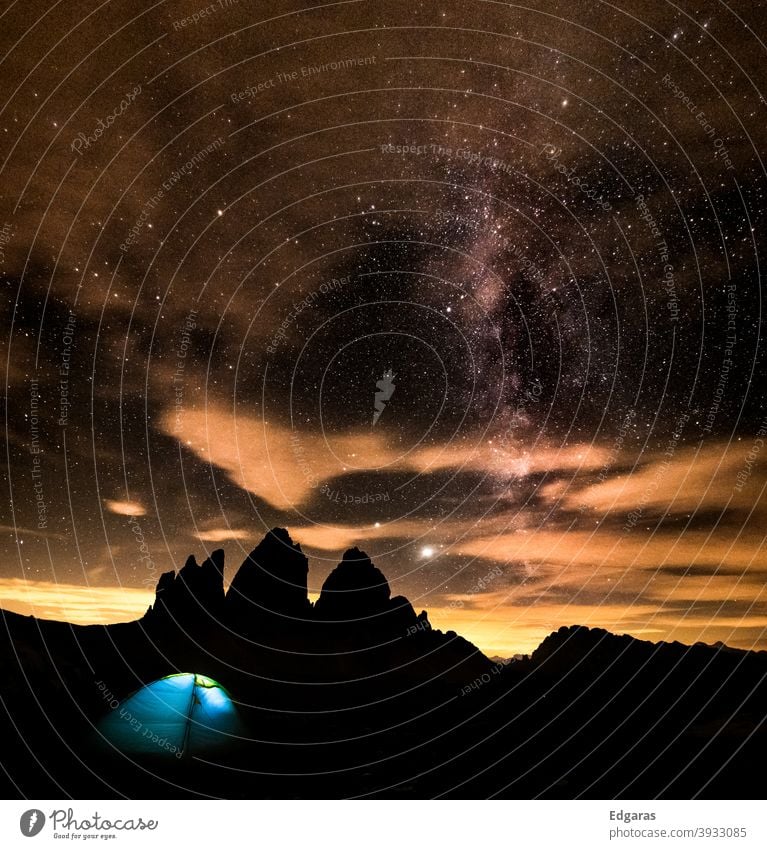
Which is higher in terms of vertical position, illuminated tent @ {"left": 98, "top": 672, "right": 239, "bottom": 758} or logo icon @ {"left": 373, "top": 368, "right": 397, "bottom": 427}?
logo icon @ {"left": 373, "top": 368, "right": 397, "bottom": 427}

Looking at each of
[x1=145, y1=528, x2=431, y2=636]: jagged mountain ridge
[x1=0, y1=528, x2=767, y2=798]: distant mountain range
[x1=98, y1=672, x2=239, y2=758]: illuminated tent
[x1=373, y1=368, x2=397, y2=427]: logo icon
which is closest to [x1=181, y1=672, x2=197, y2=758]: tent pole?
[x1=98, y1=672, x2=239, y2=758]: illuminated tent

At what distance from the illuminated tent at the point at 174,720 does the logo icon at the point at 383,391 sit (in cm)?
1153

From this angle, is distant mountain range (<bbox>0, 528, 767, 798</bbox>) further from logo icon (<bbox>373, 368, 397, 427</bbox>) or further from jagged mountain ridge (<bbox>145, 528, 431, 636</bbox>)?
logo icon (<bbox>373, 368, 397, 427</bbox>)

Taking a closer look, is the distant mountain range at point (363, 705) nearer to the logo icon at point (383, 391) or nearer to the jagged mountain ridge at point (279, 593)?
the jagged mountain ridge at point (279, 593)

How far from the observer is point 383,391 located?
1367cm

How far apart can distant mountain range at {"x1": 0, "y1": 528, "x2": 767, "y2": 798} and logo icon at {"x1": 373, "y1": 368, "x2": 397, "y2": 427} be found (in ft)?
26.1

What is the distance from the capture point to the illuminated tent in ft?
53.0

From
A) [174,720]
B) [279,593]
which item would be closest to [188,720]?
[174,720]
